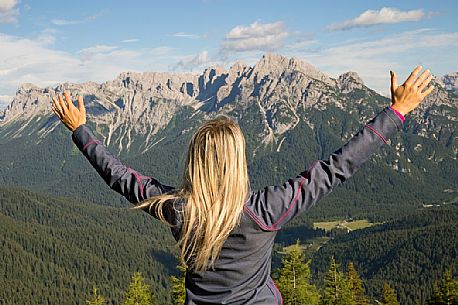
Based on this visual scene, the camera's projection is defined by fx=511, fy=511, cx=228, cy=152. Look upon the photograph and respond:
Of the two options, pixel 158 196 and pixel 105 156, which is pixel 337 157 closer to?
pixel 158 196

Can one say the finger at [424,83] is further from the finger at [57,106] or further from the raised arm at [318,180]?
the finger at [57,106]

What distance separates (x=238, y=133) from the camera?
4887mm

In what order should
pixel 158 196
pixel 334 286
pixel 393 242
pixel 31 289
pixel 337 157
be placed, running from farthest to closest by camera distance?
pixel 393 242
pixel 31 289
pixel 334 286
pixel 158 196
pixel 337 157

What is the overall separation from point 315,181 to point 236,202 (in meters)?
0.74

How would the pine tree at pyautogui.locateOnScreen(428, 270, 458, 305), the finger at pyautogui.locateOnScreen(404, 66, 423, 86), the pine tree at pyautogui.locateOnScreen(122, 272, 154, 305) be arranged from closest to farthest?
the finger at pyautogui.locateOnScreen(404, 66, 423, 86)
the pine tree at pyautogui.locateOnScreen(122, 272, 154, 305)
the pine tree at pyautogui.locateOnScreen(428, 270, 458, 305)

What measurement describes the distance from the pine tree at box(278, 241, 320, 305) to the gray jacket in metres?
30.4

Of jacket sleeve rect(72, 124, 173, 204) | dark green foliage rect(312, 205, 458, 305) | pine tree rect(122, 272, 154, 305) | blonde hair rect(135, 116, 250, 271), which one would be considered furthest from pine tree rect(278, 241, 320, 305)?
dark green foliage rect(312, 205, 458, 305)

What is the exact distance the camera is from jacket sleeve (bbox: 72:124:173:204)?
529cm

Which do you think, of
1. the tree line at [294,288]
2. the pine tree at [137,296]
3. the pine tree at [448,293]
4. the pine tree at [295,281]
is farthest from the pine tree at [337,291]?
the pine tree at [137,296]

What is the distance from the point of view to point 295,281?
3534 cm

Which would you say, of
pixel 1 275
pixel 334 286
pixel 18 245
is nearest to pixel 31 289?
pixel 1 275

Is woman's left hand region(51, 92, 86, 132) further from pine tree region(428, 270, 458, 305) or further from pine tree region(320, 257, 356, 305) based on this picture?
pine tree region(428, 270, 458, 305)

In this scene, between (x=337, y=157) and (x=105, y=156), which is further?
(x=105, y=156)

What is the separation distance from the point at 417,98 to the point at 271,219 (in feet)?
5.93
